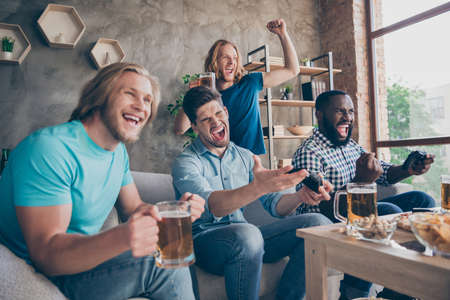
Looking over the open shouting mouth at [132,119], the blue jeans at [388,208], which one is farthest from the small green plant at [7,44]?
the blue jeans at [388,208]

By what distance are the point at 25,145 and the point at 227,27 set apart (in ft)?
12.3

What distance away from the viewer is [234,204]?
1.22 meters

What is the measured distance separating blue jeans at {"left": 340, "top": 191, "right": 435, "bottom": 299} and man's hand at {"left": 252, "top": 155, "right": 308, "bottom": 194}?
2.16 feet

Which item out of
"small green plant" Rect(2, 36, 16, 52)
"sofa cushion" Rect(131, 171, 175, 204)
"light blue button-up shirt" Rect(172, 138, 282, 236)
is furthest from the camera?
"small green plant" Rect(2, 36, 16, 52)

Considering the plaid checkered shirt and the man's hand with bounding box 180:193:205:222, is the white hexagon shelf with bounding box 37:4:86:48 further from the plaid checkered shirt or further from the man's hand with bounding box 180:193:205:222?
the man's hand with bounding box 180:193:205:222

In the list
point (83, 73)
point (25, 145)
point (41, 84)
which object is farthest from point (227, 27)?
point (25, 145)

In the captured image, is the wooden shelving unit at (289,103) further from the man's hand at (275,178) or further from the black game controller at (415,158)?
the man's hand at (275,178)

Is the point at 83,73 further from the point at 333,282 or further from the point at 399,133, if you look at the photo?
the point at 399,133

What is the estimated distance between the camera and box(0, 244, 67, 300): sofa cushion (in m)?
0.78

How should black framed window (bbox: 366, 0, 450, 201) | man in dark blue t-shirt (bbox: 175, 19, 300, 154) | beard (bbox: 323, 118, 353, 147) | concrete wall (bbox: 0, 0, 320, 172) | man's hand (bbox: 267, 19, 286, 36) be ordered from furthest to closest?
black framed window (bbox: 366, 0, 450, 201)
concrete wall (bbox: 0, 0, 320, 172)
man in dark blue t-shirt (bbox: 175, 19, 300, 154)
man's hand (bbox: 267, 19, 286, 36)
beard (bbox: 323, 118, 353, 147)

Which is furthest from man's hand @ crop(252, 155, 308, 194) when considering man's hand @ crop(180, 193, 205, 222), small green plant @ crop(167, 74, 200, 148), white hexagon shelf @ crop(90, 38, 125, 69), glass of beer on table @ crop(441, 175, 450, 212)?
white hexagon shelf @ crop(90, 38, 125, 69)

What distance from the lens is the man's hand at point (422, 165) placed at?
1801mm

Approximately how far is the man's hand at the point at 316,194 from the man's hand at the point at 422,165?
0.84m

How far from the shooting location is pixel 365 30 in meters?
4.51
